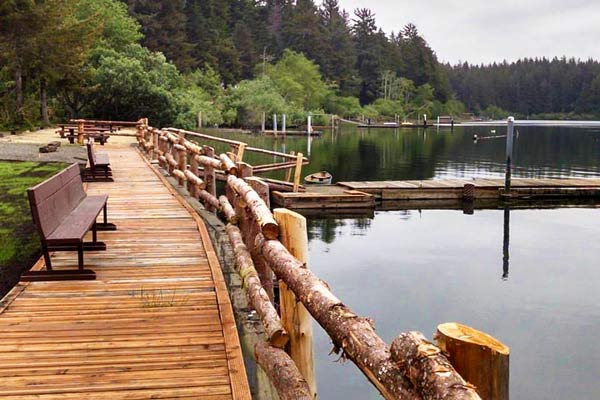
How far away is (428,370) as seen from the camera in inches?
75.2

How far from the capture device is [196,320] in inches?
188

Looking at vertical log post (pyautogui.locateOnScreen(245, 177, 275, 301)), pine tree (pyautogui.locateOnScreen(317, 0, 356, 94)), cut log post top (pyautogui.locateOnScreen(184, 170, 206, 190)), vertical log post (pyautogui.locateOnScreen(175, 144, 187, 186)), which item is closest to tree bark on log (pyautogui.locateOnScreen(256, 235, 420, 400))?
vertical log post (pyautogui.locateOnScreen(245, 177, 275, 301))

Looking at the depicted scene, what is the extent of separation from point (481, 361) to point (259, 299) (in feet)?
8.66

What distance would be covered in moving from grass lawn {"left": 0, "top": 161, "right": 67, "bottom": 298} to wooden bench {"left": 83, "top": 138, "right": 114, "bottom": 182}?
1.38 meters

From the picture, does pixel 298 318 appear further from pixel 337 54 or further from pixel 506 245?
pixel 337 54

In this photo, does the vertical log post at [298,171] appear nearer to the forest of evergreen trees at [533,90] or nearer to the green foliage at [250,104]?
the green foliage at [250,104]

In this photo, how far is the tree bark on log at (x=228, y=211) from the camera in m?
A: 7.27

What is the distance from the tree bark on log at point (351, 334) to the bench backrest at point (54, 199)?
258cm

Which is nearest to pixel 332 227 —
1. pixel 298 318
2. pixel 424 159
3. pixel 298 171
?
pixel 298 171

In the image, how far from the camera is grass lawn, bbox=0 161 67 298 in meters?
8.70

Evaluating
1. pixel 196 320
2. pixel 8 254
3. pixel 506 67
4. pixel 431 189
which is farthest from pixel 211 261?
pixel 506 67

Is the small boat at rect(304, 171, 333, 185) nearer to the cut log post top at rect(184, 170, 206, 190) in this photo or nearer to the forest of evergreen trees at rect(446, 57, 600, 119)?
the cut log post top at rect(184, 170, 206, 190)

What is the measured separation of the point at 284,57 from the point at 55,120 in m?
52.2

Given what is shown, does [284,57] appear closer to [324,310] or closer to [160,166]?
[160,166]
